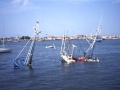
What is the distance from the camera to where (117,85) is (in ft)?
110

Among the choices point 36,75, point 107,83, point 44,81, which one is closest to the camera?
point 107,83

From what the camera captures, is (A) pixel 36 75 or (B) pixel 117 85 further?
(A) pixel 36 75

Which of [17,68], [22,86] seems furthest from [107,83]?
[17,68]

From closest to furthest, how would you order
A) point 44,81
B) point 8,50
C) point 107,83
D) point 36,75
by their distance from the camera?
1. point 107,83
2. point 44,81
3. point 36,75
4. point 8,50

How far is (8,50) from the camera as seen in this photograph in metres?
105

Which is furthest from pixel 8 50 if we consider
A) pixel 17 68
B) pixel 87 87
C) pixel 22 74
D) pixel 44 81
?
pixel 87 87

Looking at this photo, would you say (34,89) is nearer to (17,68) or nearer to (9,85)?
(9,85)

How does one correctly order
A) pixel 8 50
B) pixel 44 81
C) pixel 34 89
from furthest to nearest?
pixel 8 50
pixel 44 81
pixel 34 89

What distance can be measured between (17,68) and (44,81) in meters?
14.9

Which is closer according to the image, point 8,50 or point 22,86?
point 22,86

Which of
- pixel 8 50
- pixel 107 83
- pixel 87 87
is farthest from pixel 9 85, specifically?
pixel 8 50

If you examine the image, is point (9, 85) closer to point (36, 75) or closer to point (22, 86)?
point (22, 86)

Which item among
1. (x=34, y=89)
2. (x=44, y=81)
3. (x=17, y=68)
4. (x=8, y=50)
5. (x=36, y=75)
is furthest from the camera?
(x=8, y=50)

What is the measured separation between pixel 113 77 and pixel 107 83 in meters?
4.84
